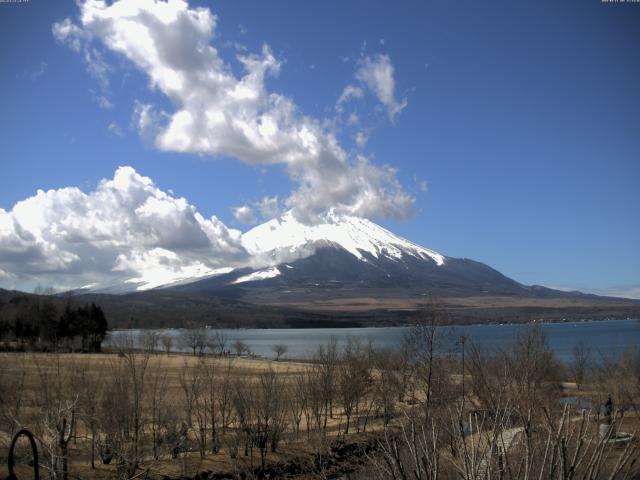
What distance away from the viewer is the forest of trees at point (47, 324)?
103 meters

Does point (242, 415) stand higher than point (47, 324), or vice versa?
point (242, 415)

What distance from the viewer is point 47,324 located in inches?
4112

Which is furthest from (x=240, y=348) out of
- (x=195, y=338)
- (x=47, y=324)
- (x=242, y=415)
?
(x=242, y=415)

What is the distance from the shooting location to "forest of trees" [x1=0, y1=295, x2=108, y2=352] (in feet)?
338

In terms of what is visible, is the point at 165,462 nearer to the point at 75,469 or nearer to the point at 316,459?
the point at 75,469

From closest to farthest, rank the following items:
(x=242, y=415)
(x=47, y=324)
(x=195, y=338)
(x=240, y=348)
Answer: (x=242, y=415) → (x=47, y=324) → (x=195, y=338) → (x=240, y=348)

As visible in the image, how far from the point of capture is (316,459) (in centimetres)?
3066

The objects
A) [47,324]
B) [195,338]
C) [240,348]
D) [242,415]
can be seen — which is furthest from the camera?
[240,348]

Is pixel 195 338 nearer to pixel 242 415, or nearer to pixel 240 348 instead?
pixel 240 348

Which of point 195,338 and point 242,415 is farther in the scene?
point 195,338

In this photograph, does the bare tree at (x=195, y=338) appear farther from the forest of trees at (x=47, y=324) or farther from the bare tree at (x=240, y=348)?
the forest of trees at (x=47, y=324)

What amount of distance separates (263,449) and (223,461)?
6.96ft

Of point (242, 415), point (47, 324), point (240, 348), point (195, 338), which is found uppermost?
point (242, 415)

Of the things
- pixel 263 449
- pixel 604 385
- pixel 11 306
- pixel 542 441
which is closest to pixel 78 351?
pixel 11 306
